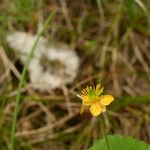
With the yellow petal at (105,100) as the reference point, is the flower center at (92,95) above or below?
above

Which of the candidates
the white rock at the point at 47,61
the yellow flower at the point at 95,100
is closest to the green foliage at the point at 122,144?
the yellow flower at the point at 95,100

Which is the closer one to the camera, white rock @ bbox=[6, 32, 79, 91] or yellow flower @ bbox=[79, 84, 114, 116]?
yellow flower @ bbox=[79, 84, 114, 116]

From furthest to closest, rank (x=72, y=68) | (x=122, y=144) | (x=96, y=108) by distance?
(x=72, y=68), (x=122, y=144), (x=96, y=108)

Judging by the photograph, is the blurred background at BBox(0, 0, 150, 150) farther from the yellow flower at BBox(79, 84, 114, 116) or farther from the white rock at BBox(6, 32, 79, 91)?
the yellow flower at BBox(79, 84, 114, 116)

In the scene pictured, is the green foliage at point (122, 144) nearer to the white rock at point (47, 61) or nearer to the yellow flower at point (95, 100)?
the yellow flower at point (95, 100)

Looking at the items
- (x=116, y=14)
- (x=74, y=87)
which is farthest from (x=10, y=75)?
(x=116, y=14)

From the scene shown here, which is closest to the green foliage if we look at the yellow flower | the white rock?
the yellow flower

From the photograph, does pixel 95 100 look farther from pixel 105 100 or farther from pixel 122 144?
pixel 122 144

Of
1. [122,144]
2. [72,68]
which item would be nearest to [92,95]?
[122,144]
